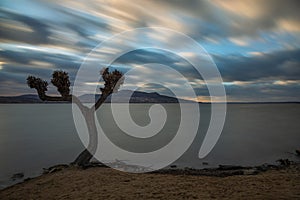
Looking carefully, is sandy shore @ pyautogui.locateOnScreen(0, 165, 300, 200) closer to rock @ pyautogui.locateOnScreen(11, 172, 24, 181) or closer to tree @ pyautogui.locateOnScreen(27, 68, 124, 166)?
tree @ pyautogui.locateOnScreen(27, 68, 124, 166)

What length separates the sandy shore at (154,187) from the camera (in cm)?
737

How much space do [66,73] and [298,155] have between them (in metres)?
20.6

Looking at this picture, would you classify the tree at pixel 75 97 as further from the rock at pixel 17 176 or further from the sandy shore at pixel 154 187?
the rock at pixel 17 176

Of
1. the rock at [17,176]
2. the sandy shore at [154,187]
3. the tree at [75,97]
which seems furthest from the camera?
the rock at [17,176]

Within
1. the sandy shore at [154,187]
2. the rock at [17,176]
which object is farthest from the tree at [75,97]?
the rock at [17,176]

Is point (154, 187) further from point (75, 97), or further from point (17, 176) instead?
point (17, 176)

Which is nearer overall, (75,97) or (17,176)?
(75,97)

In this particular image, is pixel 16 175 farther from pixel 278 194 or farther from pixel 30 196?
pixel 278 194

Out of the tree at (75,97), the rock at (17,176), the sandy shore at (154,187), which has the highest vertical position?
the tree at (75,97)

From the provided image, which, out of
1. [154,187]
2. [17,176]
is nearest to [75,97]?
[17,176]

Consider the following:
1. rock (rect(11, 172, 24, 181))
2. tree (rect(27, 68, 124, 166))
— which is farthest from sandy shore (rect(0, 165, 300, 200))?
rock (rect(11, 172, 24, 181))

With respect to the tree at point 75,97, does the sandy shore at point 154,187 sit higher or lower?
lower

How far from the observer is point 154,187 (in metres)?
8.41

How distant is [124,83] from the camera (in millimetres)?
13320
